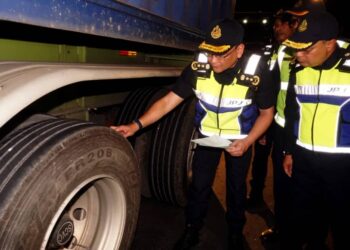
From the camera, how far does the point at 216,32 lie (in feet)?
7.16

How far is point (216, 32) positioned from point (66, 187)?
1404 millimetres

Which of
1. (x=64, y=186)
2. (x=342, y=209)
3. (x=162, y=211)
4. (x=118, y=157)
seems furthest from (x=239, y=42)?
(x=162, y=211)

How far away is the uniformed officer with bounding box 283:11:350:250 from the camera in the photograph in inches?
78.1

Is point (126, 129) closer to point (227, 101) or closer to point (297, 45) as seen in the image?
point (227, 101)

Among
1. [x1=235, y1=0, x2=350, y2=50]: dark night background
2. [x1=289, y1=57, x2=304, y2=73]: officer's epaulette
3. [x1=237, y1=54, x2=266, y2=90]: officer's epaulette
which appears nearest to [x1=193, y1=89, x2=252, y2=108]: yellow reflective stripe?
[x1=237, y1=54, x2=266, y2=90]: officer's epaulette

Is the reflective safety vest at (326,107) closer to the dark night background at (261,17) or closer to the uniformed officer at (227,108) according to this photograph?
the uniformed officer at (227,108)

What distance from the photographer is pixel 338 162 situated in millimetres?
2092

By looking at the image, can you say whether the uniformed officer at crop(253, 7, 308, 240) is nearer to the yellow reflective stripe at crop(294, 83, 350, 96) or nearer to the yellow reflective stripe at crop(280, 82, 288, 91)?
the yellow reflective stripe at crop(280, 82, 288, 91)

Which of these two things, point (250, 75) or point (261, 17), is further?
point (261, 17)

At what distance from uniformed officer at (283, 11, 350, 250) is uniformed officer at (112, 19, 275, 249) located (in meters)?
0.26

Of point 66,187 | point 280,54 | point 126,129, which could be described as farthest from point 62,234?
point 280,54

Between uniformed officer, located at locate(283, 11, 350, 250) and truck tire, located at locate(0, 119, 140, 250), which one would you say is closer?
truck tire, located at locate(0, 119, 140, 250)

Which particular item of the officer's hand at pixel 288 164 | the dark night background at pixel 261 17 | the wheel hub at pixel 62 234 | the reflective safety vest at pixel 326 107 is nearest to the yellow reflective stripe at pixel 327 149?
the reflective safety vest at pixel 326 107

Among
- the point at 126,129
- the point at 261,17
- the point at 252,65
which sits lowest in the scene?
the point at 126,129
